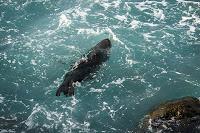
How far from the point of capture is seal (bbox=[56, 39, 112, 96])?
19.1 m

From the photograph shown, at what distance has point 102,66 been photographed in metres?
21.0

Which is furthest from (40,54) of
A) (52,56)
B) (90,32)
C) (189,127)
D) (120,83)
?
(189,127)

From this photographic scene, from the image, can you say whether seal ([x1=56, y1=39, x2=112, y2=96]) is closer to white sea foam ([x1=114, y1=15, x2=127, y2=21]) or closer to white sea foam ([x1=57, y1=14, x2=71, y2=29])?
white sea foam ([x1=114, y1=15, x2=127, y2=21])

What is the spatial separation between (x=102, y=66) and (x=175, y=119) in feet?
20.8

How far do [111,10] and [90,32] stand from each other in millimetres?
3572

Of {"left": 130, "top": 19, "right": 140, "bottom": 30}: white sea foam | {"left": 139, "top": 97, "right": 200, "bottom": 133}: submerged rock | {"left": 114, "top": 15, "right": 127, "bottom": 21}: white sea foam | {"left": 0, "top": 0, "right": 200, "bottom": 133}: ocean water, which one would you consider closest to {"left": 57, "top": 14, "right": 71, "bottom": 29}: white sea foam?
{"left": 0, "top": 0, "right": 200, "bottom": 133}: ocean water

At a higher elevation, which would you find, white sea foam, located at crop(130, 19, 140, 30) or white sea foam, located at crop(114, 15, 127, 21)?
white sea foam, located at crop(114, 15, 127, 21)

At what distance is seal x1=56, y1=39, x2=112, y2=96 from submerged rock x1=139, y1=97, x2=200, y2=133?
4.56 meters

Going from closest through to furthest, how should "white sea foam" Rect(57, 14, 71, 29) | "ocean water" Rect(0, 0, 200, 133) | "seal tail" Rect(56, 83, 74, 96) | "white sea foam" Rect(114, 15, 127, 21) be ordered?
"ocean water" Rect(0, 0, 200, 133)
"seal tail" Rect(56, 83, 74, 96)
"white sea foam" Rect(57, 14, 71, 29)
"white sea foam" Rect(114, 15, 127, 21)

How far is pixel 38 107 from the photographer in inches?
746

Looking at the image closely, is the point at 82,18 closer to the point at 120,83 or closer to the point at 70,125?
the point at 120,83

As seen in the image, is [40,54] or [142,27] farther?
[142,27]

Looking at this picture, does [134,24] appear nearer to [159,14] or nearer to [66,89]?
[159,14]

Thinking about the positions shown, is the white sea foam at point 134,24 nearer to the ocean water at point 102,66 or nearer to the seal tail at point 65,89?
the ocean water at point 102,66
